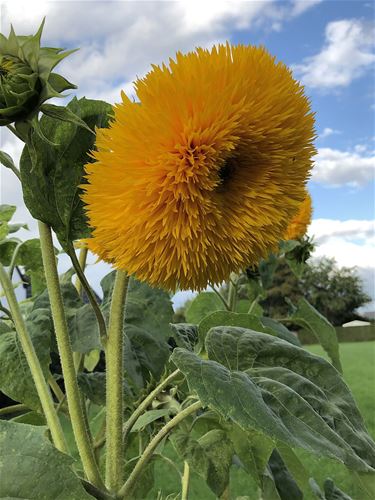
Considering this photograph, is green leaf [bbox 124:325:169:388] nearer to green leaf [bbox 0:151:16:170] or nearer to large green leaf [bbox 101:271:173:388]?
large green leaf [bbox 101:271:173:388]

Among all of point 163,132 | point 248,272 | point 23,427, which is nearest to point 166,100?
point 163,132

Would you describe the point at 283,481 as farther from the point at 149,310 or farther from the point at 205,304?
the point at 205,304

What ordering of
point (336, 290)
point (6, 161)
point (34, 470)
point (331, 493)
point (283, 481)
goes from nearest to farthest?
point (34, 470) < point (6, 161) < point (283, 481) < point (331, 493) < point (336, 290)

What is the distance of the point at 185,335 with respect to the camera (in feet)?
2.29

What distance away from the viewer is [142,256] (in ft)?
1.62

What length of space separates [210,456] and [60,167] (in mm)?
395

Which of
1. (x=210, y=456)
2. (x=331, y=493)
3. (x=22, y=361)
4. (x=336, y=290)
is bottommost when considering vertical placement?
(x=331, y=493)

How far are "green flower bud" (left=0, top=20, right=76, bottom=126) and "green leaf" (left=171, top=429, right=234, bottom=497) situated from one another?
1.45ft

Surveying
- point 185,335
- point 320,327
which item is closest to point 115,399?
point 185,335

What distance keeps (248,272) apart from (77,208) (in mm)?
690

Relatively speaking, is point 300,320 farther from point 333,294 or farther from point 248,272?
point 333,294

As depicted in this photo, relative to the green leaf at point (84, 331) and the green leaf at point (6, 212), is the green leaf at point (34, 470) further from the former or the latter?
the green leaf at point (6, 212)

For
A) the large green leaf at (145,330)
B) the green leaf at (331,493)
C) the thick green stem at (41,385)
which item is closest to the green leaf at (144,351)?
the large green leaf at (145,330)

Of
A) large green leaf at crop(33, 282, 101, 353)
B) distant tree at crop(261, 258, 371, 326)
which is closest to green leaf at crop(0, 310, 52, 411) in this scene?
large green leaf at crop(33, 282, 101, 353)
